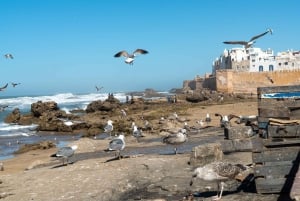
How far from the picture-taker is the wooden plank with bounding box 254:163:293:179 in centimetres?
784

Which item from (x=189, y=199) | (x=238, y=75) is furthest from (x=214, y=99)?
(x=189, y=199)

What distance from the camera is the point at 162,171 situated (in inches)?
437

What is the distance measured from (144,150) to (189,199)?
893cm

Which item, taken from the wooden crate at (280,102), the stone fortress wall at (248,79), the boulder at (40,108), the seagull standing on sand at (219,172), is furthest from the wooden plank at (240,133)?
the stone fortress wall at (248,79)

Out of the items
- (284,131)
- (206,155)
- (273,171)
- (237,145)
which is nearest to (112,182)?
(206,155)

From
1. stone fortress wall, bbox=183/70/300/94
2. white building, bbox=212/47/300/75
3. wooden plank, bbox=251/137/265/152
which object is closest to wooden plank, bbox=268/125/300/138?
wooden plank, bbox=251/137/265/152

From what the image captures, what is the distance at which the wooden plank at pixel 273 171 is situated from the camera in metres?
7.84

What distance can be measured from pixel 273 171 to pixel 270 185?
0.77ft

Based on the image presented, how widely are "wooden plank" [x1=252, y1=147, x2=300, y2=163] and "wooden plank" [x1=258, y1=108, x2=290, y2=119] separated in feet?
2.00

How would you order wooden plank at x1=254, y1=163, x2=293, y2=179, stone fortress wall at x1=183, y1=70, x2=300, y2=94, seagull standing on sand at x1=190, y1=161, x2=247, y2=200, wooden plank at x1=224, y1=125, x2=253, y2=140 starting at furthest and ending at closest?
stone fortress wall at x1=183, y1=70, x2=300, y2=94 → wooden plank at x1=224, y1=125, x2=253, y2=140 → seagull standing on sand at x1=190, y1=161, x2=247, y2=200 → wooden plank at x1=254, y1=163, x2=293, y2=179

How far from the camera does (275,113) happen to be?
8227mm

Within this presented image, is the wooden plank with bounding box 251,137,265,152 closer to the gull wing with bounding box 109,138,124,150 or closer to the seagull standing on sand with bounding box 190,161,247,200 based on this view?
the seagull standing on sand with bounding box 190,161,247,200

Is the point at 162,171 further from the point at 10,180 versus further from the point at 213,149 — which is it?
the point at 10,180

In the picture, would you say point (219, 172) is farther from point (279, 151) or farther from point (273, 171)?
point (279, 151)
